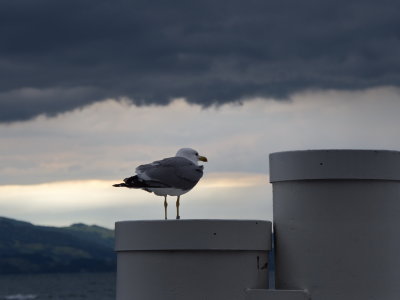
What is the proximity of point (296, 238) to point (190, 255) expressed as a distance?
65.8 inches

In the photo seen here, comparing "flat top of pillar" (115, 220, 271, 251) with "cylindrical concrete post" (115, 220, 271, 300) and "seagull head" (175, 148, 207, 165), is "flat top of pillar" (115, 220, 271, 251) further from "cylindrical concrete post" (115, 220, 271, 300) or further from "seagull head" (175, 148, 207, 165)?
"seagull head" (175, 148, 207, 165)

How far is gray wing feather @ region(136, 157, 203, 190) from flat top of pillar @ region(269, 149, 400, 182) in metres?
2.47

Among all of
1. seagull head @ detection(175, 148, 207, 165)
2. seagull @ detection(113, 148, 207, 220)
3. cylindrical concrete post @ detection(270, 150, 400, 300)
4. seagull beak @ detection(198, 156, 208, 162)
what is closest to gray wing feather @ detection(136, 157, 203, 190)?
seagull @ detection(113, 148, 207, 220)

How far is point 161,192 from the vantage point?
56.6 feet

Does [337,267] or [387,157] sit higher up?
[387,157]

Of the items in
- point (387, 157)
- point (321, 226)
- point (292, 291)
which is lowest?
point (292, 291)

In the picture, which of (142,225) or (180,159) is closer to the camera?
(142,225)

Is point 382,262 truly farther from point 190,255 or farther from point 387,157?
point 190,255

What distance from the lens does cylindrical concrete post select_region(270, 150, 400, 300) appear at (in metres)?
14.9

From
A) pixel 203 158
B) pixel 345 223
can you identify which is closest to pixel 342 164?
pixel 345 223

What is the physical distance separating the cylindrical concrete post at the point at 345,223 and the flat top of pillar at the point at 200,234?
26.0 inches

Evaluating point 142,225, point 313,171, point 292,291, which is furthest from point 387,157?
point 142,225

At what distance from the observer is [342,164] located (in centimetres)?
1485

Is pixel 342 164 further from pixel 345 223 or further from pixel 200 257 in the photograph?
pixel 200 257
